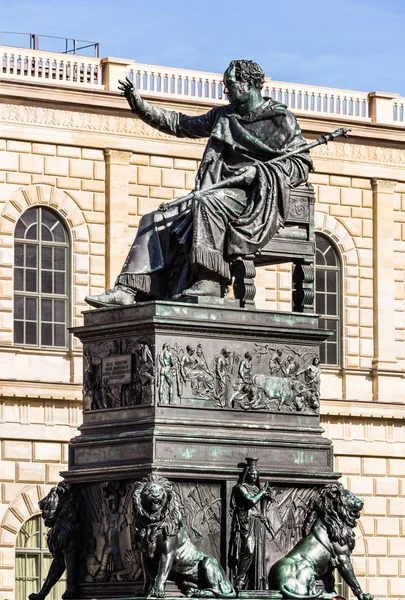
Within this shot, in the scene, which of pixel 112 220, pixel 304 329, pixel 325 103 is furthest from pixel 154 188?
pixel 304 329

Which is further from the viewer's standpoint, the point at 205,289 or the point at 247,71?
the point at 247,71

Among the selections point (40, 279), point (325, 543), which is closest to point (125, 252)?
point (40, 279)

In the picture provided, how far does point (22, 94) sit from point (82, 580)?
27013mm

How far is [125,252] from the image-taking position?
47.8 m

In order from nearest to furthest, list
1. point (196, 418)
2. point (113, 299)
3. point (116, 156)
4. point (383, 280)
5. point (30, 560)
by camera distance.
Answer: point (196, 418) < point (113, 299) < point (30, 560) < point (116, 156) < point (383, 280)

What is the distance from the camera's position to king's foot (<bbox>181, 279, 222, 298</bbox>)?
20.7 metres

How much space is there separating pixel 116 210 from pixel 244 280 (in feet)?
89.2

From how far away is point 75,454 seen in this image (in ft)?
68.5

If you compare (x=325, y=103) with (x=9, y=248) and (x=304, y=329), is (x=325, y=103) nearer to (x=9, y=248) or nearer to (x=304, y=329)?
(x=9, y=248)

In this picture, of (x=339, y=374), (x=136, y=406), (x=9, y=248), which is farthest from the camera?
(x=339, y=374)

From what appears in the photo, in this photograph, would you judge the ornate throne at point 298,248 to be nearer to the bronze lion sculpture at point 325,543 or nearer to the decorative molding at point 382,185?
the bronze lion sculpture at point 325,543

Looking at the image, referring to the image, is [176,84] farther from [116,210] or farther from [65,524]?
[65,524]

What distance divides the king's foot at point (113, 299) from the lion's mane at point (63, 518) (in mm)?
1582

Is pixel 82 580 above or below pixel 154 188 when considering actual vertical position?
below
